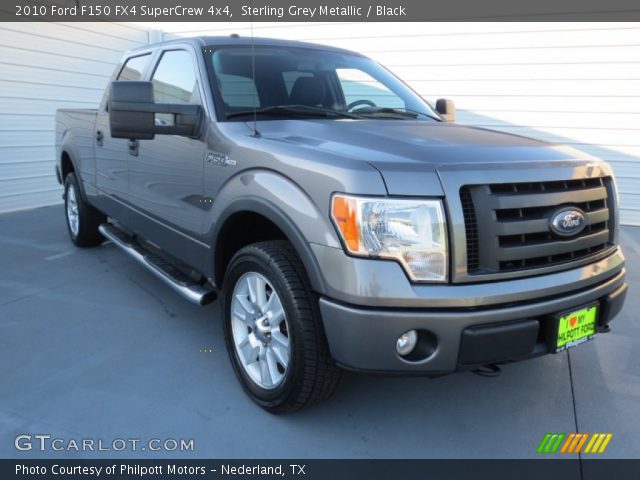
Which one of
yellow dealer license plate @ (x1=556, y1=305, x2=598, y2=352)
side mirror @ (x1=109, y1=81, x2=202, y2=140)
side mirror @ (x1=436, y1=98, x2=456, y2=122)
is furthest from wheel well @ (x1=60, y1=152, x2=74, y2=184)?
yellow dealer license plate @ (x1=556, y1=305, x2=598, y2=352)

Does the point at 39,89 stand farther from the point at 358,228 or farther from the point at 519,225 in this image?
the point at 519,225

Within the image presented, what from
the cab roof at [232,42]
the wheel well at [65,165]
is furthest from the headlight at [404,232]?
the wheel well at [65,165]

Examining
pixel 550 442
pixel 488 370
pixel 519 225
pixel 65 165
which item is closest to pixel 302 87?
pixel 519 225

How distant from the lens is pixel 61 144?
18.5 feet

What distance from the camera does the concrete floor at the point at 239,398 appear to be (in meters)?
2.45

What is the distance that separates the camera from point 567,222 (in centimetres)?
226

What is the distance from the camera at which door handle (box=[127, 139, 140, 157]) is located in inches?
149

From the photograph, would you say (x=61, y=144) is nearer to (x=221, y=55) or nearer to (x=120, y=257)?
(x=120, y=257)

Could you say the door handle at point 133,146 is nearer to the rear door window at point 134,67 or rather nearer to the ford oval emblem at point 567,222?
the rear door window at point 134,67

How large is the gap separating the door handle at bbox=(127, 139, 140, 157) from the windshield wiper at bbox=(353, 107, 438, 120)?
1625 millimetres

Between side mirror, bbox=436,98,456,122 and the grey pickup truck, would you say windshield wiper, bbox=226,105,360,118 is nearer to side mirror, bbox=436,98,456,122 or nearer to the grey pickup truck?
the grey pickup truck

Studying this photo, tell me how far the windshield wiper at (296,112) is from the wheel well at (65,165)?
3354 mm
